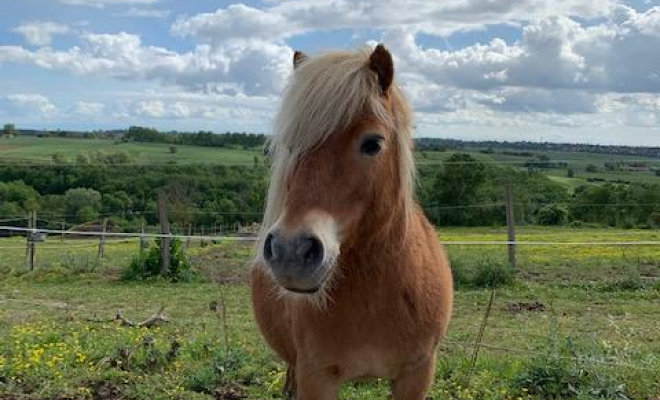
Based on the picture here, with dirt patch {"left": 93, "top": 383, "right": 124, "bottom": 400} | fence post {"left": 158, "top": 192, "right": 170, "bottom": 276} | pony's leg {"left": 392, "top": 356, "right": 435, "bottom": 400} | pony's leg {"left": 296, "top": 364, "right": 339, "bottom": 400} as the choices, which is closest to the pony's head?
pony's leg {"left": 296, "top": 364, "right": 339, "bottom": 400}

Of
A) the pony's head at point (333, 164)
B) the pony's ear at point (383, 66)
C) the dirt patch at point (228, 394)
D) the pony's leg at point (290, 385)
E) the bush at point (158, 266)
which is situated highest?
the pony's ear at point (383, 66)

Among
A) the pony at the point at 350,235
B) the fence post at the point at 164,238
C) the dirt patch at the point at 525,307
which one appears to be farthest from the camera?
the fence post at the point at 164,238

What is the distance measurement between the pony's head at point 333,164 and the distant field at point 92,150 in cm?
2043

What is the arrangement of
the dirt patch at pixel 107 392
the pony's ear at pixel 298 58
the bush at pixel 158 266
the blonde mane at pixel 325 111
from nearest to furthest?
1. the blonde mane at pixel 325 111
2. the pony's ear at pixel 298 58
3. the dirt patch at pixel 107 392
4. the bush at pixel 158 266

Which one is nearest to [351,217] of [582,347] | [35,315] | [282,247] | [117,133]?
[282,247]

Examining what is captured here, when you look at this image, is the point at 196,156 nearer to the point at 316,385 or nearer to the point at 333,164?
the point at 316,385

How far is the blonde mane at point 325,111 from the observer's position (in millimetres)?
2475

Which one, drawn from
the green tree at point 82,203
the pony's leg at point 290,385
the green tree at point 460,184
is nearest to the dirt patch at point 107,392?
the pony's leg at point 290,385

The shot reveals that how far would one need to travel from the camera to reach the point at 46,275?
16078mm

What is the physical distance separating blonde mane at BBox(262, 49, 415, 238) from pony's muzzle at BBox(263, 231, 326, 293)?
374 mm

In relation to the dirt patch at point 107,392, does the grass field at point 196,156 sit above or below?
above

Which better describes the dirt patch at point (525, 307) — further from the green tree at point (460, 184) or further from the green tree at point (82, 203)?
the green tree at point (82, 203)

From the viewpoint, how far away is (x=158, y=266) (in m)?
15.3

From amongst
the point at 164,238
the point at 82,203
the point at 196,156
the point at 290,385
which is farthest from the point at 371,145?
the point at 196,156
